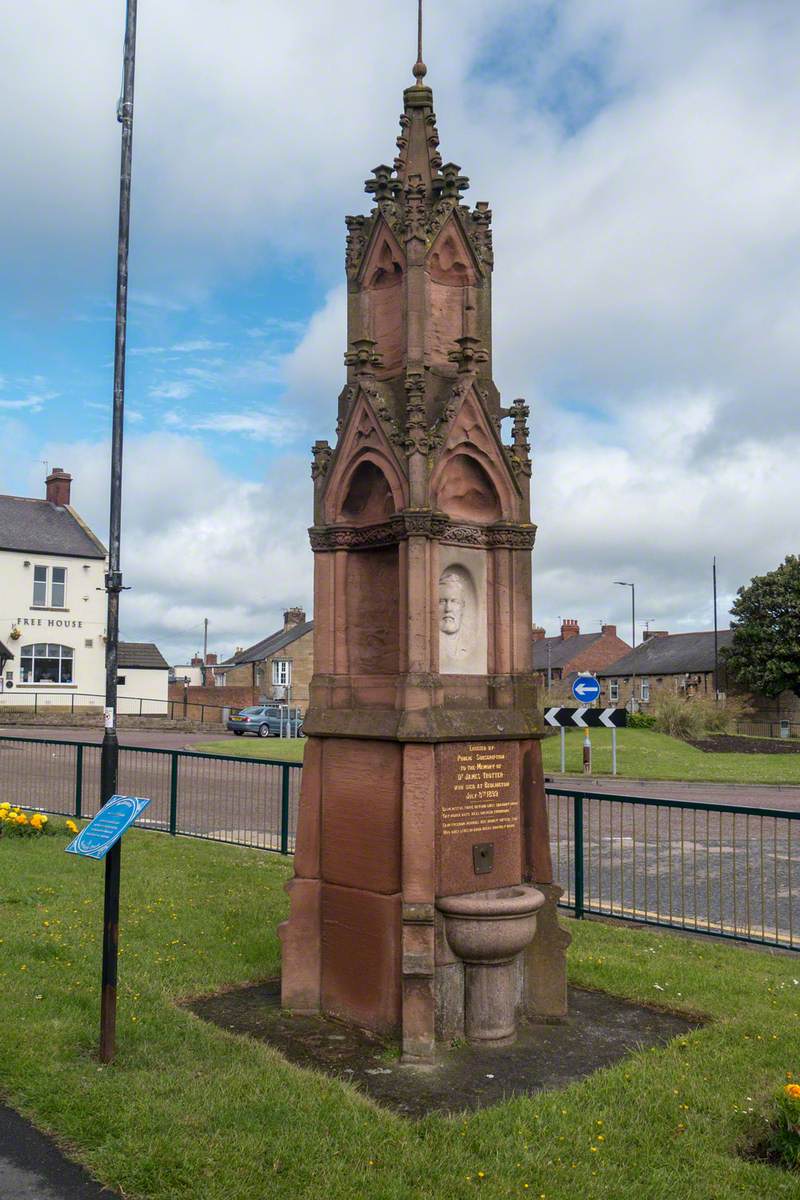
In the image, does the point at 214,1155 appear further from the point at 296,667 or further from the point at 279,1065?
the point at 296,667

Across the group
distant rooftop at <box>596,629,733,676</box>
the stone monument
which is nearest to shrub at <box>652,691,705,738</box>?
distant rooftop at <box>596,629,733,676</box>

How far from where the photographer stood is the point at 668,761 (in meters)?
31.5

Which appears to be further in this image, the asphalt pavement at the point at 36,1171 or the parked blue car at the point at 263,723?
the parked blue car at the point at 263,723

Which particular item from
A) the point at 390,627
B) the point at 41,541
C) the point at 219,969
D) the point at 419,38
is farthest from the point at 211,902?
the point at 41,541

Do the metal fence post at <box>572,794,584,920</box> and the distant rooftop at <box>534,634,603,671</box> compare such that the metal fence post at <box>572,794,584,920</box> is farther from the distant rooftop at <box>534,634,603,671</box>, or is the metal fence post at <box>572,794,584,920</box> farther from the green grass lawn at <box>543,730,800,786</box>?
the distant rooftop at <box>534,634,603,671</box>

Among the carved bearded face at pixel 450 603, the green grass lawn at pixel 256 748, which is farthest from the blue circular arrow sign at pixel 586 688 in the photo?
the carved bearded face at pixel 450 603

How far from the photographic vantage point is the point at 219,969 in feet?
26.9

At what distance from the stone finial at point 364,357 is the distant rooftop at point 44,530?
140 feet

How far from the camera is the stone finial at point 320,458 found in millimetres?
8133

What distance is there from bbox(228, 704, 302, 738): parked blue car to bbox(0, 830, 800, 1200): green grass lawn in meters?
36.6

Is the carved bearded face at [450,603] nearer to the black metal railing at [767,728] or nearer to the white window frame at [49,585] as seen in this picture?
the white window frame at [49,585]

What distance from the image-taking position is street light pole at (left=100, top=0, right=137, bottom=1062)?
6.23m

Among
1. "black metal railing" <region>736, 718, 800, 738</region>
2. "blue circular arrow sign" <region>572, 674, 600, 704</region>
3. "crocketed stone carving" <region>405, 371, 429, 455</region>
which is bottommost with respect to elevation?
"black metal railing" <region>736, 718, 800, 738</region>

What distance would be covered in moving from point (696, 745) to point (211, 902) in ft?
106
